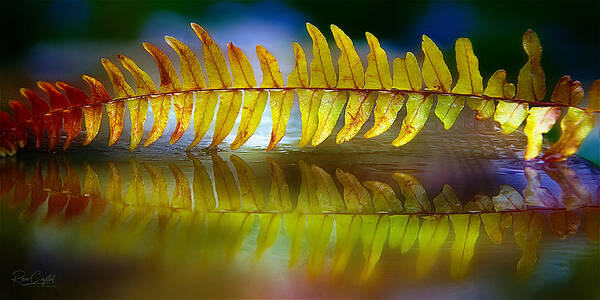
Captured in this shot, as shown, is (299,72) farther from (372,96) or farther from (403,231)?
(403,231)

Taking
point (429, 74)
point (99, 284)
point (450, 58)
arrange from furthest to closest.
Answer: point (450, 58) → point (429, 74) → point (99, 284)

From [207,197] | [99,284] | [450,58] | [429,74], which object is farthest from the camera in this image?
[450,58]

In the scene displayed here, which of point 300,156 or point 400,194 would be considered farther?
point 300,156

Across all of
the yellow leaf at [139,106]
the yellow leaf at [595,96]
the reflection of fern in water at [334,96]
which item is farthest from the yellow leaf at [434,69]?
the yellow leaf at [139,106]

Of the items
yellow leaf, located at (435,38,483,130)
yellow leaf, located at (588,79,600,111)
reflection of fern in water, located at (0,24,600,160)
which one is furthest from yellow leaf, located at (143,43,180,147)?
yellow leaf, located at (588,79,600,111)

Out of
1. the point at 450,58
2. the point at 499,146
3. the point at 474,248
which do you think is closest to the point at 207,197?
the point at 474,248

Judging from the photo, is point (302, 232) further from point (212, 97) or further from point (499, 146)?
point (499, 146)
